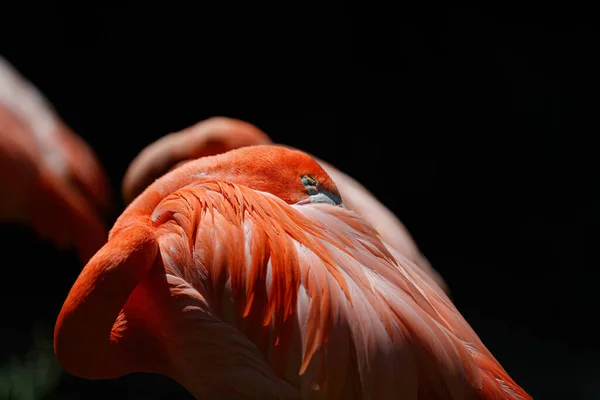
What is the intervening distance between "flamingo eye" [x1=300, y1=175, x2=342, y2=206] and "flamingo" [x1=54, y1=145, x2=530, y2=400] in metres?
0.18

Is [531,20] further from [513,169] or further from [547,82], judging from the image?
[513,169]

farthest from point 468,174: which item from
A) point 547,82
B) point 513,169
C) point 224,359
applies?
point 224,359

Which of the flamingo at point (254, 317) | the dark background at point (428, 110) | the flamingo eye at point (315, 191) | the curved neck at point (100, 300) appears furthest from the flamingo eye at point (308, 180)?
the dark background at point (428, 110)

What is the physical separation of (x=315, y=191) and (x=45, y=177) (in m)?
1.15

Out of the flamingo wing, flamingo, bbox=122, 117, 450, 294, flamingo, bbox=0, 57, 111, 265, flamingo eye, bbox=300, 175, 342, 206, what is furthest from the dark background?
the flamingo wing

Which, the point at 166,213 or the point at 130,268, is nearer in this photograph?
the point at 130,268

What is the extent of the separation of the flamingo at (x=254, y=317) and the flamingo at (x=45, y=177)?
1072 mm

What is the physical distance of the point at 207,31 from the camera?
153 inches

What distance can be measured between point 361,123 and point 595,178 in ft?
4.31

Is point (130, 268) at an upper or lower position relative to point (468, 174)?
upper

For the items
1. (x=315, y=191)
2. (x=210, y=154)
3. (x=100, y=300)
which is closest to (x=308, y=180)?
(x=315, y=191)

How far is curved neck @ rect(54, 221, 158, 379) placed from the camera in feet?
4.80

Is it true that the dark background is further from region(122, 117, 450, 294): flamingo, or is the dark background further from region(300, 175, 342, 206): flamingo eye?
region(300, 175, 342, 206): flamingo eye

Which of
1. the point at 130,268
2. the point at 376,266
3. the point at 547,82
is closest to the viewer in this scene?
the point at 130,268
